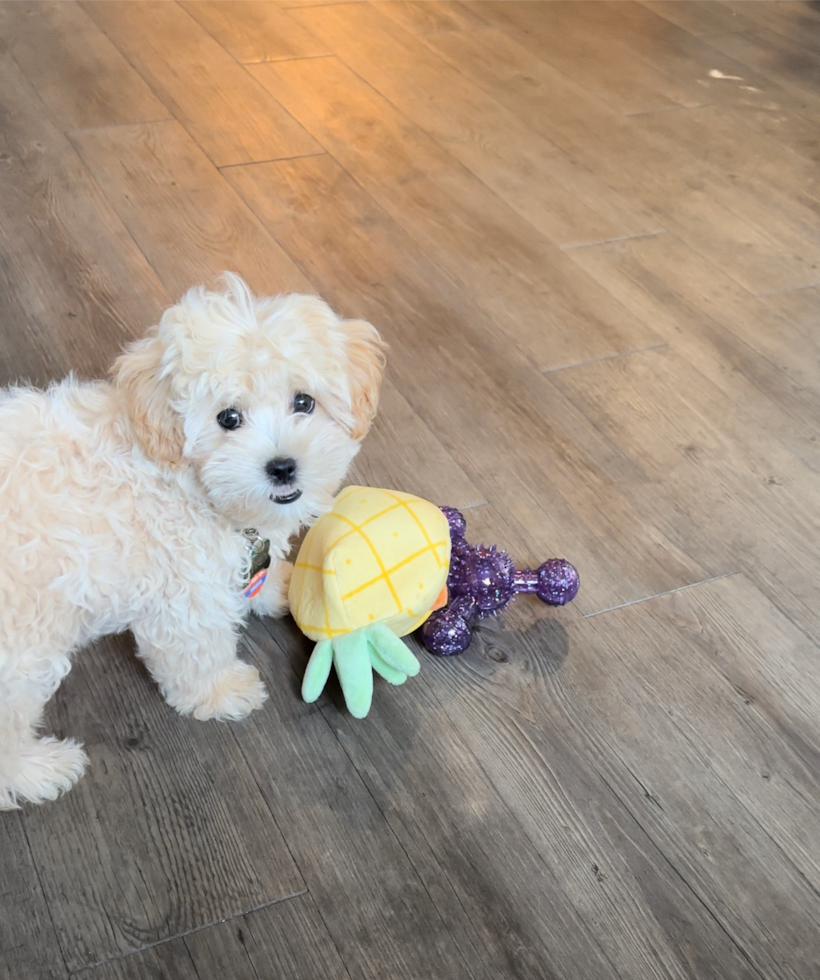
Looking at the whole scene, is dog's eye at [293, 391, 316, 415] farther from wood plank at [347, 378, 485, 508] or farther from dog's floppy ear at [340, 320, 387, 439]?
wood plank at [347, 378, 485, 508]

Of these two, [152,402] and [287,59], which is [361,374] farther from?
[287,59]

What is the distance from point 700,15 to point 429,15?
1157mm

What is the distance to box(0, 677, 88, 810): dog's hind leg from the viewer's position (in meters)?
1.22

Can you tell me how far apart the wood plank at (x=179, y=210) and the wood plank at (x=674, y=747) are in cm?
121

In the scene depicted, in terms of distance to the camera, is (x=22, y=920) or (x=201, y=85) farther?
(x=201, y=85)

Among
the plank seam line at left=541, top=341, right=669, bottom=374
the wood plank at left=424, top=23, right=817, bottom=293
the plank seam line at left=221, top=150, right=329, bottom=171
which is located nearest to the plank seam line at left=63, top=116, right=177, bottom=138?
the plank seam line at left=221, top=150, right=329, bottom=171

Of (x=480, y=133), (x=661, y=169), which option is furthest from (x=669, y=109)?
(x=480, y=133)

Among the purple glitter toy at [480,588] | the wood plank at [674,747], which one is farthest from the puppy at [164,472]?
the wood plank at [674,747]

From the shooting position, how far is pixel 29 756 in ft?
4.35

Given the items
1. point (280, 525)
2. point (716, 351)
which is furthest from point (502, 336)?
point (280, 525)

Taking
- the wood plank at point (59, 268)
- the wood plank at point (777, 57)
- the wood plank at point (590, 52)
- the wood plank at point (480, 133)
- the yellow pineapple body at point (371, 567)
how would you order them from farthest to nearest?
the wood plank at point (777, 57) < the wood plank at point (590, 52) < the wood plank at point (480, 133) < the wood plank at point (59, 268) < the yellow pineapple body at point (371, 567)

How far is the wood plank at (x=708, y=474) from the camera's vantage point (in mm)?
1782

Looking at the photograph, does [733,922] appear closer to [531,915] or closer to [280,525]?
[531,915]

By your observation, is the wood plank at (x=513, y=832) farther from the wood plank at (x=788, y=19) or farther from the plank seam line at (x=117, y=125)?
the wood plank at (x=788, y=19)
